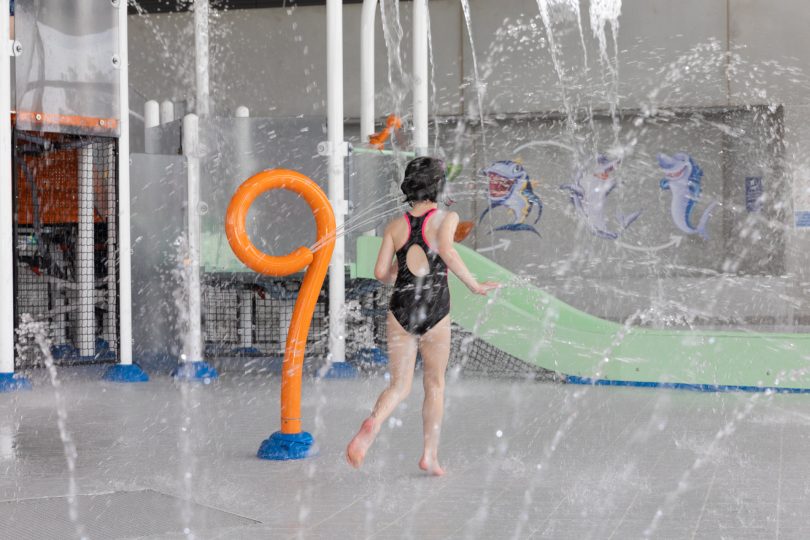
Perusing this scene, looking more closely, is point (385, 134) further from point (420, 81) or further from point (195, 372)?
point (195, 372)

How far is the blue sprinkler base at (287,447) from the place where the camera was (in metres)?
5.11

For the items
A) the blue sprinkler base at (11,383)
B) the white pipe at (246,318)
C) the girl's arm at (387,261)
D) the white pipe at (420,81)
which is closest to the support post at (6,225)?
the blue sprinkler base at (11,383)

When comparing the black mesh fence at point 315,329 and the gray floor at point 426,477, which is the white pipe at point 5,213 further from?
the black mesh fence at point 315,329

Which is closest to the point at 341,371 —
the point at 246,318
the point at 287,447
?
the point at 246,318

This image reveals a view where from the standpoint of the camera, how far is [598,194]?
1659 centimetres

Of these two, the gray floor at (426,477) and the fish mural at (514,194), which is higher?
the fish mural at (514,194)

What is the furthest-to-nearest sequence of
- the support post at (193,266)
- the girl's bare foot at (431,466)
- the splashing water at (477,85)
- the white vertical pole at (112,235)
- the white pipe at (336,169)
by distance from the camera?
the splashing water at (477,85), the white vertical pole at (112,235), the support post at (193,266), the white pipe at (336,169), the girl's bare foot at (431,466)

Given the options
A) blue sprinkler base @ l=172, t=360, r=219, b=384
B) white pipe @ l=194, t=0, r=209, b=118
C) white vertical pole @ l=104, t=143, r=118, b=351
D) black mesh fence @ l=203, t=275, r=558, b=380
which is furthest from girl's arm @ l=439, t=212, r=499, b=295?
A: white vertical pole @ l=104, t=143, r=118, b=351

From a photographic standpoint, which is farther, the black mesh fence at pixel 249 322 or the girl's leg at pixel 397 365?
the black mesh fence at pixel 249 322

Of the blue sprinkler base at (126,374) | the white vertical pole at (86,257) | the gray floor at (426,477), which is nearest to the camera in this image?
the gray floor at (426,477)

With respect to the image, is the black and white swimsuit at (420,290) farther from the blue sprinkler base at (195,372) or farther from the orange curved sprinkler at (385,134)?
the blue sprinkler base at (195,372)

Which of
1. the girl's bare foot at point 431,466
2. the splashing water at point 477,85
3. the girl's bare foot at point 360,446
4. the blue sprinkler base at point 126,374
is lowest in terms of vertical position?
the blue sprinkler base at point 126,374

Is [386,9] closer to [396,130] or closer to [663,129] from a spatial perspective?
[663,129]

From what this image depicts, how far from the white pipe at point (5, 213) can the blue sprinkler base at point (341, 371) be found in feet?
7.96
